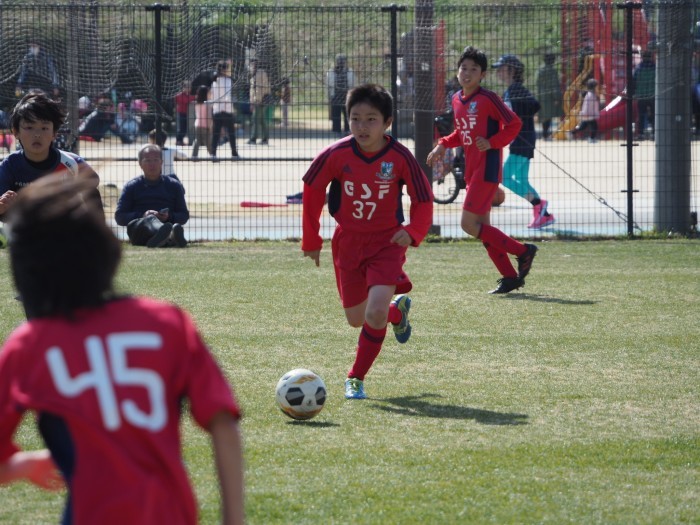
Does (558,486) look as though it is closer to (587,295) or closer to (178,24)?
(587,295)

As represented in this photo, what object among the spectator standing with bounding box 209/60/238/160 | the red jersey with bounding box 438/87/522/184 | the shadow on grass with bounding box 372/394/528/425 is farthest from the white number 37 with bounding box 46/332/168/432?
the spectator standing with bounding box 209/60/238/160

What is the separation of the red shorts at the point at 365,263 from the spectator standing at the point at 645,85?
7643mm

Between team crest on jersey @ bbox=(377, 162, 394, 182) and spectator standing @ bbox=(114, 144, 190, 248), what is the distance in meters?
6.08

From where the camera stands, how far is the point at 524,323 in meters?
8.25

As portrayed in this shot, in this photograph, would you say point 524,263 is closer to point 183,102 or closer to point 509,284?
point 509,284

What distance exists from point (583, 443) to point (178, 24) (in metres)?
9.28

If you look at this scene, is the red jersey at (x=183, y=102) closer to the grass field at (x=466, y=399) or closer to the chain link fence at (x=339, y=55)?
the chain link fence at (x=339, y=55)

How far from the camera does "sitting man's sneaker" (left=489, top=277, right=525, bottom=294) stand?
950cm

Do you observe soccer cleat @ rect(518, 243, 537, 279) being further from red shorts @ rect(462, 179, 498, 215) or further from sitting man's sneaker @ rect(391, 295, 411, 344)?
sitting man's sneaker @ rect(391, 295, 411, 344)

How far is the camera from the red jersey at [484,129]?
31.9 feet

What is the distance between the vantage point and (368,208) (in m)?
6.38

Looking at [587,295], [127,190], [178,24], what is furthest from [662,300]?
[178,24]

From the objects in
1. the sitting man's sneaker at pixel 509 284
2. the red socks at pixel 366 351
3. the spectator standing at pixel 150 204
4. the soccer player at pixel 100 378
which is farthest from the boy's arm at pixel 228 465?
the spectator standing at pixel 150 204

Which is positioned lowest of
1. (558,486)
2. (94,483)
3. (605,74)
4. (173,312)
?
(558,486)
